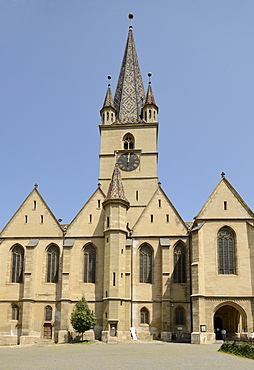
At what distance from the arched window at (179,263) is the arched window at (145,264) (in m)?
2.44

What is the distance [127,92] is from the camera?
2339 inches

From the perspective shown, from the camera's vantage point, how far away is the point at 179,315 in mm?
39562

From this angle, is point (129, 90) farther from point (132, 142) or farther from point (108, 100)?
point (132, 142)

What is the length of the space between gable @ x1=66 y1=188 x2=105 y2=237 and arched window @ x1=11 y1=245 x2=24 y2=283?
5214 millimetres

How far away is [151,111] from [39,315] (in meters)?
A: 29.3

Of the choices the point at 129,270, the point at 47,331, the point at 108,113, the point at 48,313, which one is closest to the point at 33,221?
the point at 48,313

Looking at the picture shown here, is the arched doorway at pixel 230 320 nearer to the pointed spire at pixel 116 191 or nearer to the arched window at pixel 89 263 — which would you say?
the arched window at pixel 89 263

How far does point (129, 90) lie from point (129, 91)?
8.2 inches

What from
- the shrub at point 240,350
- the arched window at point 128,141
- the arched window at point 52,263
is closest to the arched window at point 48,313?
the arched window at point 52,263

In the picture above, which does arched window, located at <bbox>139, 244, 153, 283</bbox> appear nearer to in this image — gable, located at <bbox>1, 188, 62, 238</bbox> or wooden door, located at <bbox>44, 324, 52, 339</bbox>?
gable, located at <bbox>1, 188, 62, 238</bbox>

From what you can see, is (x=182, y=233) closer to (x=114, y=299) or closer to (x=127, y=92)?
(x=114, y=299)

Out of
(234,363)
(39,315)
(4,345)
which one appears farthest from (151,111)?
(234,363)

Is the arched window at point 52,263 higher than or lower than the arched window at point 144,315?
higher

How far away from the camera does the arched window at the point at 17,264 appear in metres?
42.3
